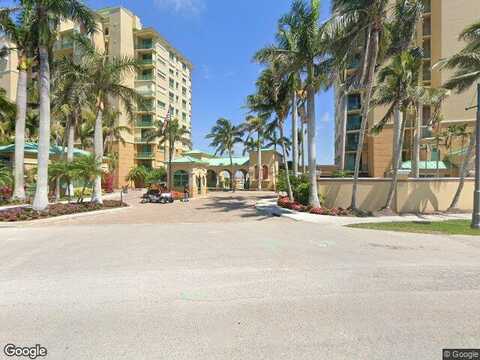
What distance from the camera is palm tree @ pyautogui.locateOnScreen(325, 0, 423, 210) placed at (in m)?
16.8

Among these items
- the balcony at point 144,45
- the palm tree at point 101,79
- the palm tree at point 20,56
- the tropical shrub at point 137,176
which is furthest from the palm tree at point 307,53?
the balcony at point 144,45

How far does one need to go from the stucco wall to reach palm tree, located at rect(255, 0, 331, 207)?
2.34 metres

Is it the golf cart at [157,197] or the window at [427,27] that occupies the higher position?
the window at [427,27]

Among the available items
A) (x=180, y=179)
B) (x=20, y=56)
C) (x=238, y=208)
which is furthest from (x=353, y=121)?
(x=20, y=56)

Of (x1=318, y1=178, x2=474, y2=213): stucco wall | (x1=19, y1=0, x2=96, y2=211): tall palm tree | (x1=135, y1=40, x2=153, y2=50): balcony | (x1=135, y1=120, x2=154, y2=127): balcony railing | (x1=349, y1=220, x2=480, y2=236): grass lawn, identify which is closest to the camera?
(x1=349, y1=220, x2=480, y2=236): grass lawn

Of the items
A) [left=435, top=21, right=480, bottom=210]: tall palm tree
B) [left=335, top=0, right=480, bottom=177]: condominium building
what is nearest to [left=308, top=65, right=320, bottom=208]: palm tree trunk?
[left=435, top=21, right=480, bottom=210]: tall palm tree

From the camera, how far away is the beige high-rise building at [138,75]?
56.0m

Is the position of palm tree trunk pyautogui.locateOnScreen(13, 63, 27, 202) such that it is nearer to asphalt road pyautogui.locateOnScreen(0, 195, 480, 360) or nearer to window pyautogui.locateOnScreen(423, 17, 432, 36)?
asphalt road pyautogui.locateOnScreen(0, 195, 480, 360)

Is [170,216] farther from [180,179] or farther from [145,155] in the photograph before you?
[145,155]

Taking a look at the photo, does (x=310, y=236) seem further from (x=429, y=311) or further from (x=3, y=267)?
(x=3, y=267)

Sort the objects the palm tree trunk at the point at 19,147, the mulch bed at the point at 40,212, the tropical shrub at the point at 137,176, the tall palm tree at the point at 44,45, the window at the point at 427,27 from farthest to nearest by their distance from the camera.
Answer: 1. the tropical shrub at the point at 137,176
2. the window at the point at 427,27
3. the palm tree trunk at the point at 19,147
4. the tall palm tree at the point at 44,45
5. the mulch bed at the point at 40,212

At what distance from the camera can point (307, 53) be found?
62.7 feet

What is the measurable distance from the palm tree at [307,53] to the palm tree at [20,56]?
1359cm

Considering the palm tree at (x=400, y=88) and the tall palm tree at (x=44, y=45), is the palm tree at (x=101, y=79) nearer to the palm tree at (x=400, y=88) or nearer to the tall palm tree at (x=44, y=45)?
the tall palm tree at (x=44, y=45)
